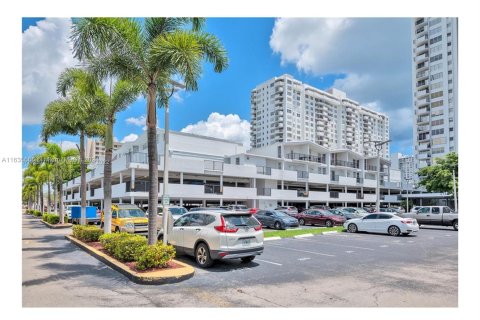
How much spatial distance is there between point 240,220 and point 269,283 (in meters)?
2.22

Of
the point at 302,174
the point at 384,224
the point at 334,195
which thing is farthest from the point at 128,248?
the point at 334,195

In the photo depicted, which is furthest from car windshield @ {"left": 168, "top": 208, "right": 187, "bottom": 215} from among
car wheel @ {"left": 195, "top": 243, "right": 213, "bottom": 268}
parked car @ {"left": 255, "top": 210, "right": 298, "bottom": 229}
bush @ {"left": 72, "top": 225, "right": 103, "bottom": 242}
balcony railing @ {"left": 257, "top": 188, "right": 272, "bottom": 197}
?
balcony railing @ {"left": 257, "top": 188, "right": 272, "bottom": 197}

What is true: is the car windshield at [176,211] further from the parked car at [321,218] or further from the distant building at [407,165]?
the distant building at [407,165]

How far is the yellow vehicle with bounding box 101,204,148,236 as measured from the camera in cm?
1805

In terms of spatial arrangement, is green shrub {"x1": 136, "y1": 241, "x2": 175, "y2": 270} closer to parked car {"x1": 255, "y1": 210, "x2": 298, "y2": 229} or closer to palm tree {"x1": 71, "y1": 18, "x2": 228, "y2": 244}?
palm tree {"x1": 71, "y1": 18, "x2": 228, "y2": 244}

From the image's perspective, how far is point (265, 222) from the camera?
25.0 meters

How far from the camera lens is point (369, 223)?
69.8 ft

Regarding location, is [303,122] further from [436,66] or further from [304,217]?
[304,217]

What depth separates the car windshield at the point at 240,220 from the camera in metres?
9.77

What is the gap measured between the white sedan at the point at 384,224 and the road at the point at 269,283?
7261mm

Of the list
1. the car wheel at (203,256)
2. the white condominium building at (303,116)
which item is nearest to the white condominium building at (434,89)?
the white condominium building at (303,116)

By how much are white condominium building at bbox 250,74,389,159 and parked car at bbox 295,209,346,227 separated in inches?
3636

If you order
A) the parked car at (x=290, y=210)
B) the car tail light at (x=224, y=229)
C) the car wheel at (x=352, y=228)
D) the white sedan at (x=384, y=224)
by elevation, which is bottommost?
the parked car at (x=290, y=210)

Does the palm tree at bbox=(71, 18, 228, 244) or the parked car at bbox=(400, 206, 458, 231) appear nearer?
the palm tree at bbox=(71, 18, 228, 244)
